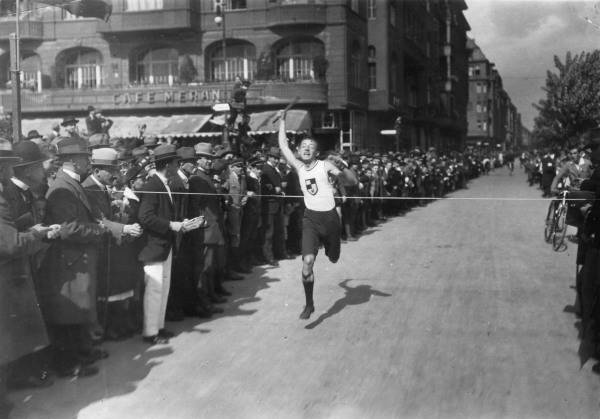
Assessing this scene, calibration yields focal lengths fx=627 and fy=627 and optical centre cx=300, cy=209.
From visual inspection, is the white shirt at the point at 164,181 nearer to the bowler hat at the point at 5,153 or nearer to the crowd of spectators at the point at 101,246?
the crowd of spectators at the point at 101,246

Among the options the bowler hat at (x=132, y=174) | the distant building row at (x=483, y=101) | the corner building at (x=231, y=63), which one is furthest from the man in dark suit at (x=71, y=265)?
the distant building row at (x=483, y=101)

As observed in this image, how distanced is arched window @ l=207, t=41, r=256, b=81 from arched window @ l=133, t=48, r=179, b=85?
5.80 feet

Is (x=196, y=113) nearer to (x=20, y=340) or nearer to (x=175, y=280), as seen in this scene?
(x=175, y=280)

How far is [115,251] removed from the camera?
6238 millimetres

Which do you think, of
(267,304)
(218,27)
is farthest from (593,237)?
(218,27)

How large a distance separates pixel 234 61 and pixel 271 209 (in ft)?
66.2

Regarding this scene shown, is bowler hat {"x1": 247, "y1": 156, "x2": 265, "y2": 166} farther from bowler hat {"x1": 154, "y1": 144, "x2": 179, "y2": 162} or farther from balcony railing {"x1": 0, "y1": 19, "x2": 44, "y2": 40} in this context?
bowler hat {"x1": 154, "y1": 144, "x2": 179, "y2": 162}

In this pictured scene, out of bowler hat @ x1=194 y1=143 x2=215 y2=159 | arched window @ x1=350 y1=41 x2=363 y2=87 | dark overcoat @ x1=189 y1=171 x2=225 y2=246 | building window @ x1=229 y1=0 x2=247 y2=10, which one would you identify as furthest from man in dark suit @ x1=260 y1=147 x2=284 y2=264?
arched window @ x1=350 y1=41 x2=363 y2=87

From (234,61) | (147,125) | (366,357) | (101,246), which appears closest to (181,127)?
(147,125)

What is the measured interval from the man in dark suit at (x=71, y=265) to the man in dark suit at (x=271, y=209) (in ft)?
16.4

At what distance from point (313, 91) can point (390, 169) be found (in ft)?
31.4

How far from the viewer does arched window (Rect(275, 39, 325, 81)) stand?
2858cm

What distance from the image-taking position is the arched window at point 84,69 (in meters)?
14.5

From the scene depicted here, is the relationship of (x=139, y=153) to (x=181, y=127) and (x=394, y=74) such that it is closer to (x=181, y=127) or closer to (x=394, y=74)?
(x=181, y=127)
